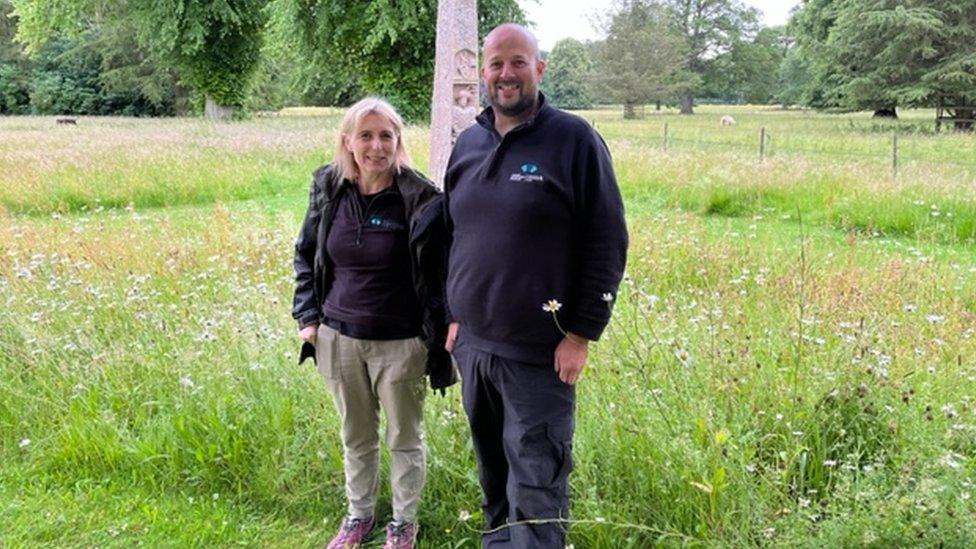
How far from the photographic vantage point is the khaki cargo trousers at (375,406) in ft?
9.82

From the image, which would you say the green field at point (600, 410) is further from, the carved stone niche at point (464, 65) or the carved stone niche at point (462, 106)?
the carved stone niche at point (464, 65)

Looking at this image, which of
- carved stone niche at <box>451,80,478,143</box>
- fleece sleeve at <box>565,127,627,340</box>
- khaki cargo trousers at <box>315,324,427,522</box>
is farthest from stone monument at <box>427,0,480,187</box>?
fleece sleeve at <box>565,127,627,340</box>

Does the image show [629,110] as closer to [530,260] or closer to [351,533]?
[351,533]

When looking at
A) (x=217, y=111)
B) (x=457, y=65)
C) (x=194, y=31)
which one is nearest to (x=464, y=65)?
(x=457, y=65)

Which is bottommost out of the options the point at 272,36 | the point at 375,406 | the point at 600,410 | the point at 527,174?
the point at 600,410

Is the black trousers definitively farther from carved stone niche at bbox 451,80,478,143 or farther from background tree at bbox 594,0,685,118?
background tree at bbox 594,0,685,118

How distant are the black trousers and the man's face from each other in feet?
2.85

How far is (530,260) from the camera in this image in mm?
2480

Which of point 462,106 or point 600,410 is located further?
point 462,106

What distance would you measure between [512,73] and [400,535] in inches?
76.2

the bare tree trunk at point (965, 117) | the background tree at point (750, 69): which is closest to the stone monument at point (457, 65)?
the bare tree trunk at point (965, 117)

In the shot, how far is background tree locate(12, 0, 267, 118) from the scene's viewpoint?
1087 inches

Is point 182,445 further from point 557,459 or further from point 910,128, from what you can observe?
point 910,128

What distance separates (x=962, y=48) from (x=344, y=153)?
34.1 metres
